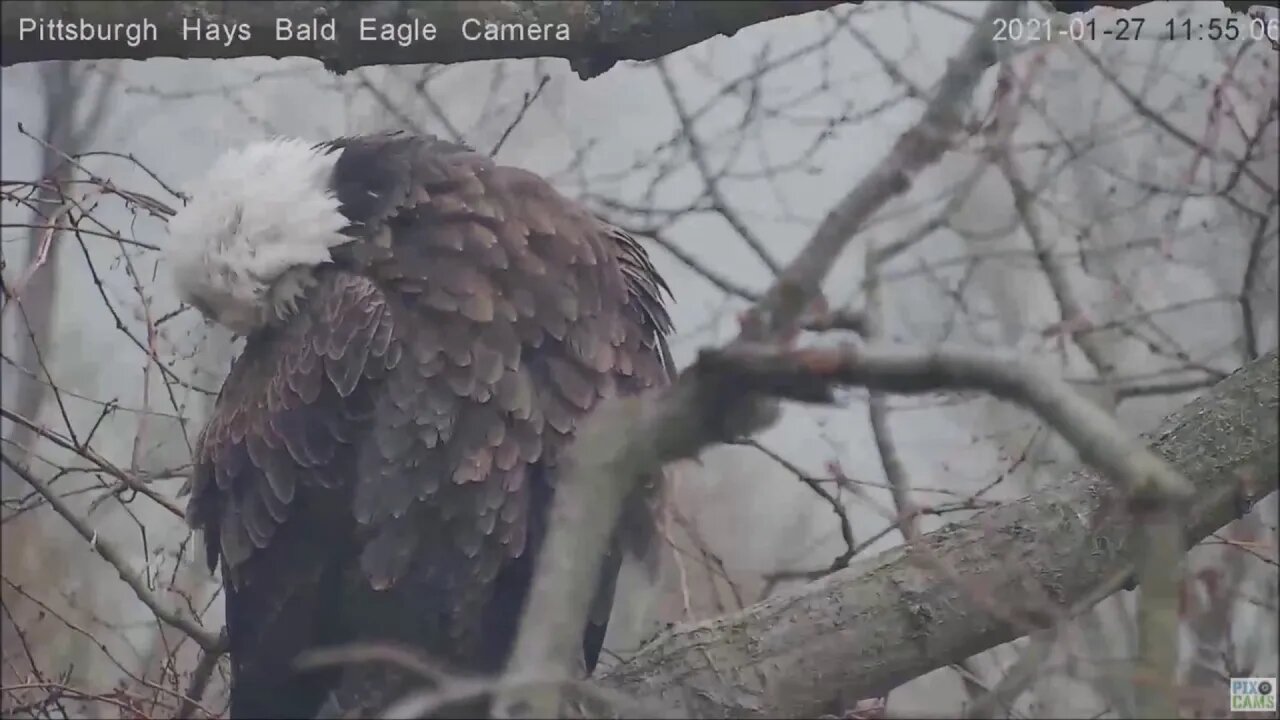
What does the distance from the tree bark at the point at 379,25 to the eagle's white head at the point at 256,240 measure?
0.48 feet

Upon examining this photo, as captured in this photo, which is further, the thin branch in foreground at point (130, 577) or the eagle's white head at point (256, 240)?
the thin branch in foreground at point (130, 577)

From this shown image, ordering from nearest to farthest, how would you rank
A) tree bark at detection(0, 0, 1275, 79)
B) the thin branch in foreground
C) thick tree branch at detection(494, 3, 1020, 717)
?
thick tree branch at detection(494, 3, 1020, 717), tree bark at detection(0, 0, 1275, 79), the thin branch in foreground

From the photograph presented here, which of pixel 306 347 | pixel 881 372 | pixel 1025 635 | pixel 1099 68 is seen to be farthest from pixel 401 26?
pixel 1099 68

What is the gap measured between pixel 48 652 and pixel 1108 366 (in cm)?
169

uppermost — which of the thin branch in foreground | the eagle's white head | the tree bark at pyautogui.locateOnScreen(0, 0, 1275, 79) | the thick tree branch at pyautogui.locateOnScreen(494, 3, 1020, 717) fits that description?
the tree bark at pyautogui.locateOnScreen(0, 0, 1275, 79)

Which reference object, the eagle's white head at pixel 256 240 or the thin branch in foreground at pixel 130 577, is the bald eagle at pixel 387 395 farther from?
the thin branch in foreground at pixel 130 577

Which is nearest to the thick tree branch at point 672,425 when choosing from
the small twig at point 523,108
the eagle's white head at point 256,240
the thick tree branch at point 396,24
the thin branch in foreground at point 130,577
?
the thick tree branch at point 396,24

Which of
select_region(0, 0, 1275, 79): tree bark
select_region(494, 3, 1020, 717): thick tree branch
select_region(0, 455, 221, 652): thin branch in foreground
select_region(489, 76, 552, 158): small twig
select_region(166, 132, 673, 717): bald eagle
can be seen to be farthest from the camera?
select_region(489, 76, 552, 158): small twig

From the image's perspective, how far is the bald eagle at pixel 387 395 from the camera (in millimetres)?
1141

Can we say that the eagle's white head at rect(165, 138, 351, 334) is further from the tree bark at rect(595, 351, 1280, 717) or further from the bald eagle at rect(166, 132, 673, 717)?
the tree bark at rect(595, 351, 1280, 717)

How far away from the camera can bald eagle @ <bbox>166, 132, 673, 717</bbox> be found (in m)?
1.14

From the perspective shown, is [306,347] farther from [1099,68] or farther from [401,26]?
[1099,68]

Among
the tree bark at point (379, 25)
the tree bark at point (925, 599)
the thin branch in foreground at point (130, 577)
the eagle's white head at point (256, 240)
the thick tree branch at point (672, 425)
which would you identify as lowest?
the thick tree branch at point (672, 425)

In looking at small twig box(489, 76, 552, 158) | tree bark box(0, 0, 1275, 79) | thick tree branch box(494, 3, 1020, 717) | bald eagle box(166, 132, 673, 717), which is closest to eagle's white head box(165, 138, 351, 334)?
bald eagle box(166, 132, 673, 717)
